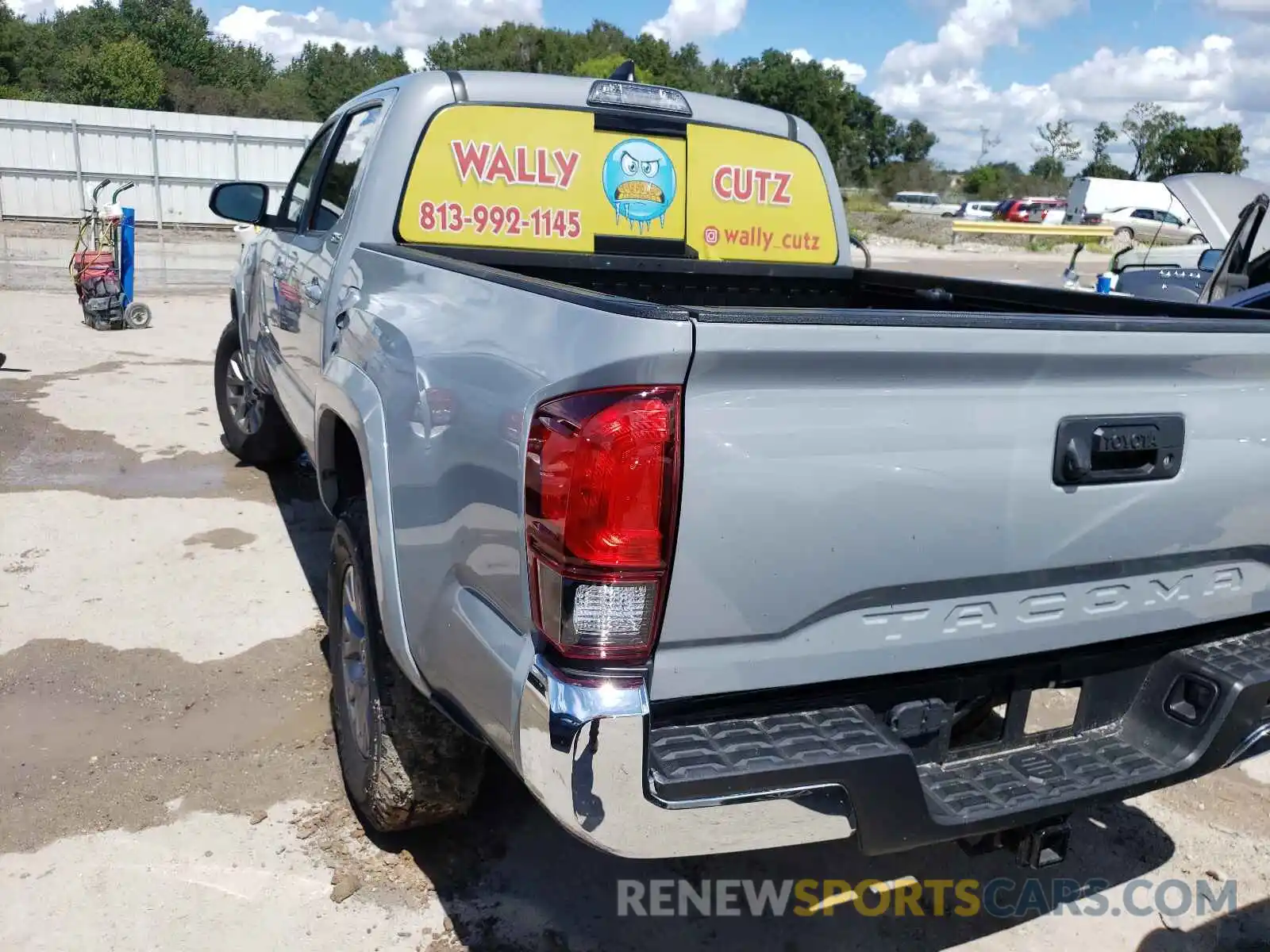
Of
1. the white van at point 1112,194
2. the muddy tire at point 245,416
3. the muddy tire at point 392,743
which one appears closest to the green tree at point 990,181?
the white van at point 1112,194

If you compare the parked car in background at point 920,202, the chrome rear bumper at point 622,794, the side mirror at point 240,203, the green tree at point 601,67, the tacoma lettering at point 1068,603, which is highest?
the green tree at point 601,67

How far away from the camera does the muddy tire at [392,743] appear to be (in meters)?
2.75

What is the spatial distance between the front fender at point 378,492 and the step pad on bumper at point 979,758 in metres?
0.81

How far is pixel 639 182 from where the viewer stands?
4.00 m

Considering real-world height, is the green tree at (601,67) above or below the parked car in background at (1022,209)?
above

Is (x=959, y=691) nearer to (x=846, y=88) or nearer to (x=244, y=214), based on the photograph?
(x=244, y=214)

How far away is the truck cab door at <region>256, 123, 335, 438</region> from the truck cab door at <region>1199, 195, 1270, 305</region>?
478 centimetres

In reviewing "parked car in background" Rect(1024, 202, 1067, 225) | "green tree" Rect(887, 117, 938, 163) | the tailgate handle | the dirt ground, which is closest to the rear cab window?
the dirt ground

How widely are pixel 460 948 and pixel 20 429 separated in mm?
5853

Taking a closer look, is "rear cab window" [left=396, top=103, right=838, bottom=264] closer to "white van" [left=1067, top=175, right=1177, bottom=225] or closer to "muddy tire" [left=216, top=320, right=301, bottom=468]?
"muddy tire" [left=216, top=320, right=301, bottom=468]

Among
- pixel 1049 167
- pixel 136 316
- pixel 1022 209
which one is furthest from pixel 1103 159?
pixel 136 316

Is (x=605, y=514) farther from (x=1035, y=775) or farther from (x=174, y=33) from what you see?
(x=174, y=33)

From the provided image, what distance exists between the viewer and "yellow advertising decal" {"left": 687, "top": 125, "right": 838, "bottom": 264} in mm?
4105

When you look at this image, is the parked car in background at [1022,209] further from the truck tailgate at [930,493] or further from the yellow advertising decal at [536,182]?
the truck tailgate at [930,493]
